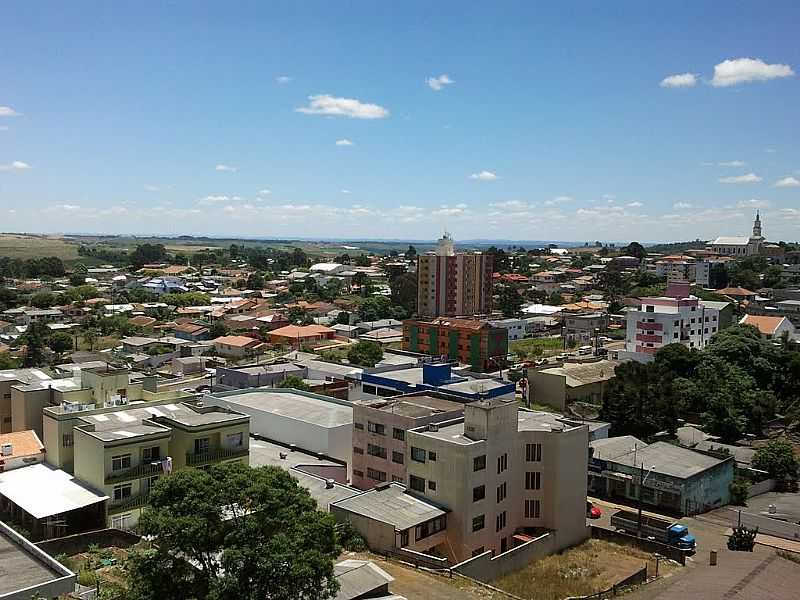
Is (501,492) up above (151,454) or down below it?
below

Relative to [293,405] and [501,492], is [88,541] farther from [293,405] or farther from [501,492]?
[293,405]

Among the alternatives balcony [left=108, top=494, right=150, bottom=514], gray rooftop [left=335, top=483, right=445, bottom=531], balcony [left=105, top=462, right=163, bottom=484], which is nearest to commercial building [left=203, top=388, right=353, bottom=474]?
gray rooftop [left=335, top=483, right=445, bottom=531]

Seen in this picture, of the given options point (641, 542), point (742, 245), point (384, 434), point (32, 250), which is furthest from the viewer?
point (32, 250)

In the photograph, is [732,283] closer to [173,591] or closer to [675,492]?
[675,492]

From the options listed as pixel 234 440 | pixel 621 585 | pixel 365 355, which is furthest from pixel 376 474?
pixel 365 355

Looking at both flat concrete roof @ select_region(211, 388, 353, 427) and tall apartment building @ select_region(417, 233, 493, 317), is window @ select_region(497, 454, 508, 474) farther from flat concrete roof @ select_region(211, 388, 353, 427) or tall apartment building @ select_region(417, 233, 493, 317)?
tall apartment building @ select_region(417, 233, 493, 317)

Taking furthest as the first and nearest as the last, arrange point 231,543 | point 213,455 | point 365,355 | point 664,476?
point 365,355 → point 664,476 → point 213,455 → point 231,543

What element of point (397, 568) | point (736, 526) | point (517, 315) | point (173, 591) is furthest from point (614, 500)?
point (517, 315)

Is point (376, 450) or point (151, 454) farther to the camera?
point (376, 450)
